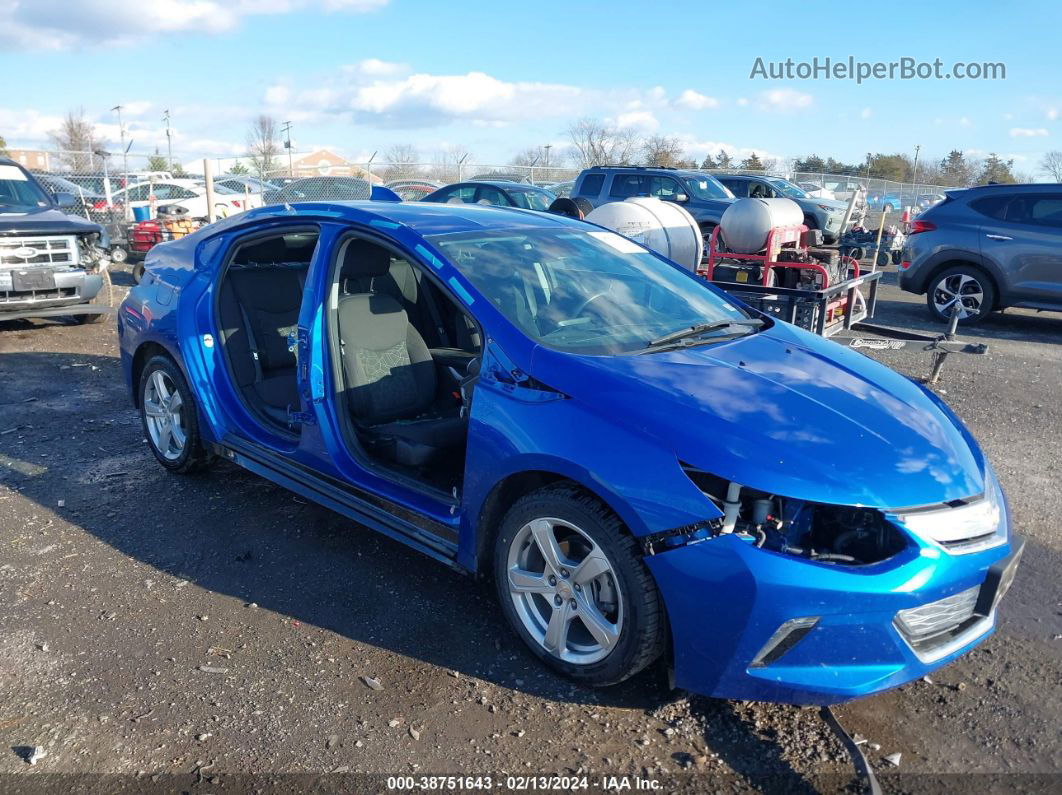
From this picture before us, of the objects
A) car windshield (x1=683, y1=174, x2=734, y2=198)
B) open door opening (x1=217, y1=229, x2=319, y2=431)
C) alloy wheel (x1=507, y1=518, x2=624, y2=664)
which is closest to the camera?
alloy wheel (x1=507, y1=518, x2=624, y2=664)

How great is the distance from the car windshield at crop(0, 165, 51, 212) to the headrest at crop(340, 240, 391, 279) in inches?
A: 282

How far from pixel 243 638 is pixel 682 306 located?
2.42 m

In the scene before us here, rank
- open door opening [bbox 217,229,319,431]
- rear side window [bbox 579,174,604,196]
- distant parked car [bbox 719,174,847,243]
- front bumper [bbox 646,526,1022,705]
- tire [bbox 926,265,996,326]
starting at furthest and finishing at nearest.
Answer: distant parked car [bbox 719,174,847,243], rear side window [bbox 579,174,604,196], tire [bbox 926,265,996,326], open door opening [bbox 217,229,319,431], front bumper [bbox 646,526,1022,705]

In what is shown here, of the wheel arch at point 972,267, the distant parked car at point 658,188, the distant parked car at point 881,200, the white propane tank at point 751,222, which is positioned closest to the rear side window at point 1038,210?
the wheel arch at point 972,267

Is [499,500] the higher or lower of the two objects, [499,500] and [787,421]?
the lower

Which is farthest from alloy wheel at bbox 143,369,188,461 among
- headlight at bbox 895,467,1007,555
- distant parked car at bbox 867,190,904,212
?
distant parked car at bbox 867,190,904,212

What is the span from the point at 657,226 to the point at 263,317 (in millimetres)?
5119

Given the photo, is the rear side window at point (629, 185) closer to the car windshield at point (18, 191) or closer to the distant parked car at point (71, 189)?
the car windshield at point (18, 191)

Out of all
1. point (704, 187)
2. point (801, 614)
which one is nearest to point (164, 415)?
point (801, 614)

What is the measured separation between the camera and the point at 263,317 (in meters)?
4.90

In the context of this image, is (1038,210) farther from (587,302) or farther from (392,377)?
(392,377)

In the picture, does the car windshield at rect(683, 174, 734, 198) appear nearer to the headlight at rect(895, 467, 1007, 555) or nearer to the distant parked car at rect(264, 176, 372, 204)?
the distant parked car at rect(264, 176, 372, 204)

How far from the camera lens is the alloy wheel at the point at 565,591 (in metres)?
2.91

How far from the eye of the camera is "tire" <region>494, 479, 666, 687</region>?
2785 millimetres
